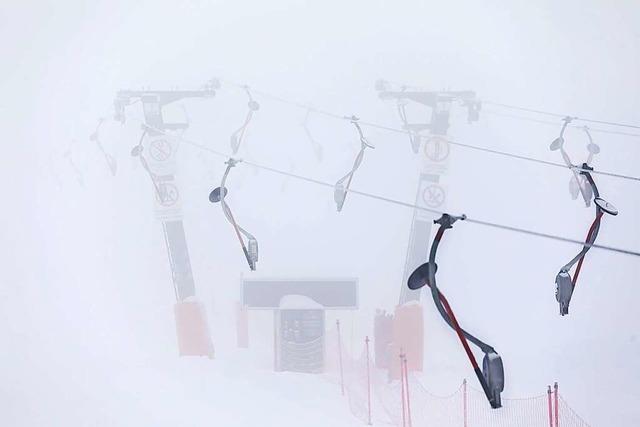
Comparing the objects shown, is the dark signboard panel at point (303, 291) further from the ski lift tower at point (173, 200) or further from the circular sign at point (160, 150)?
the circular sign at point (160, 150)

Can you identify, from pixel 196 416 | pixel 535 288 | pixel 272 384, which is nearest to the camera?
pixel 196 416

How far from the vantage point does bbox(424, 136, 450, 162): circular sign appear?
6.49 m

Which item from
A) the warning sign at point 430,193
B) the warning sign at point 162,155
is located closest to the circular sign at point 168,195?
the warning sign at point 162,155

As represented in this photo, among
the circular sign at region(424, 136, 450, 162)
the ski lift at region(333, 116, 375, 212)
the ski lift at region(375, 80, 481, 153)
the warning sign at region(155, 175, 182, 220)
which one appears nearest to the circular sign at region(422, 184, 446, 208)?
the circular sign at region(424, 136, 450, 162)

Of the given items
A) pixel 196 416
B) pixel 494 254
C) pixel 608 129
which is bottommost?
pixel 196 416

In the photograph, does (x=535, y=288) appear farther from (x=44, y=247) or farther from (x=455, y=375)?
(x=44, y=247)

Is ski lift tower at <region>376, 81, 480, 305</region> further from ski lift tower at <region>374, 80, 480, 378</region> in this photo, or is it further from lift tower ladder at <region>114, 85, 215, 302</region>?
lift tower ladder at <region>114, 85, 215, 302</region>

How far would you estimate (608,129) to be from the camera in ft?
20.9

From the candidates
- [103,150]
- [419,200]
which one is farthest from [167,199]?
[419,200]

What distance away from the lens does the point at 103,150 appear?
22.5 feet

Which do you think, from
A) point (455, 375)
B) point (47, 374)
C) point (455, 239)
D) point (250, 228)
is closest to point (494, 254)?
point (455, 239)

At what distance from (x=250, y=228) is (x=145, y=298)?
152 cm

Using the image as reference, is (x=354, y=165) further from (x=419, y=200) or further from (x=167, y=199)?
(x=167, y=199)

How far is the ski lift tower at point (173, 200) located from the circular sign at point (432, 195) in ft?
7.92
